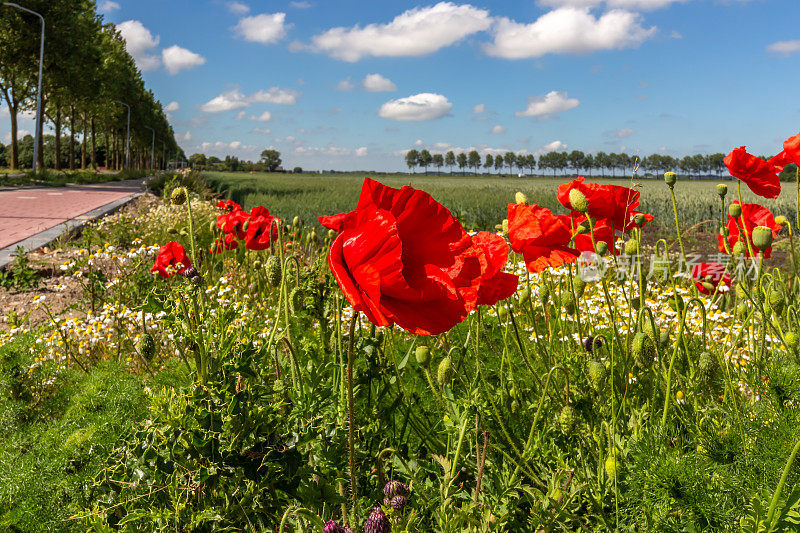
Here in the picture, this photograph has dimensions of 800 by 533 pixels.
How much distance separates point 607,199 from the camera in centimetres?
179

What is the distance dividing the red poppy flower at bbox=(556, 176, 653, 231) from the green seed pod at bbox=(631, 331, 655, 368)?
0.40 m

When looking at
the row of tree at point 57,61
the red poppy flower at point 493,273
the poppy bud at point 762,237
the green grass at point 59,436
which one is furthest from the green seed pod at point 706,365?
the row of tree at point 57,61

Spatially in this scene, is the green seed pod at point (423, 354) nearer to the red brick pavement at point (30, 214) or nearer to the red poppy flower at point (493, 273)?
the red poppy flower at point (493, 273)

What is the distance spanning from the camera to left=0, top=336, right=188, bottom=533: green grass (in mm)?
1703

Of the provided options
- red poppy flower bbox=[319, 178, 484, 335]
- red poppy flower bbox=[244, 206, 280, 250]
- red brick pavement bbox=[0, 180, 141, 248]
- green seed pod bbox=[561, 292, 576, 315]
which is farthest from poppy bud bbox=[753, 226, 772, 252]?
red brick pavement bbox=[0, 180, 141, 248]

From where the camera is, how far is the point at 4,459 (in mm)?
1969

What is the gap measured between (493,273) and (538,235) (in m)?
0.42

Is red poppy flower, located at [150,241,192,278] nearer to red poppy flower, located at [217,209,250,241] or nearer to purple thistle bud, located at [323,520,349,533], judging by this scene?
red poppy flower, located at [217,209,250,241]

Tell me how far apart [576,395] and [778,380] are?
605mm

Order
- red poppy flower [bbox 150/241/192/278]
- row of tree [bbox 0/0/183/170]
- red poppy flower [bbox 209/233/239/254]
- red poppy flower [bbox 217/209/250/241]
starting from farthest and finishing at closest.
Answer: row of tree [bbox 0/0/183/170], red poppy flower [bbox 209/233/239/254], red poppy flower [bbox 217/209/250/241], red poppy flower [bbox 150/241/192/278]

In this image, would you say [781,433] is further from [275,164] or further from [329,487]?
[275,164]

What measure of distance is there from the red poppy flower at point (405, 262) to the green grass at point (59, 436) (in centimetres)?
107

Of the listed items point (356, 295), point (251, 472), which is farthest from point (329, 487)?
point (356, 295)

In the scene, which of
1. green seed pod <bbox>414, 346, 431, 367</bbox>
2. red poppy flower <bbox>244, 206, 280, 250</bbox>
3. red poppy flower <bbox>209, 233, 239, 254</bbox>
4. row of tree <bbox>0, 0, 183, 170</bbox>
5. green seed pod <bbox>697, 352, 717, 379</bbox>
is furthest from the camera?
row of tree <bbox>0, 0, 183, 170</bbox>
